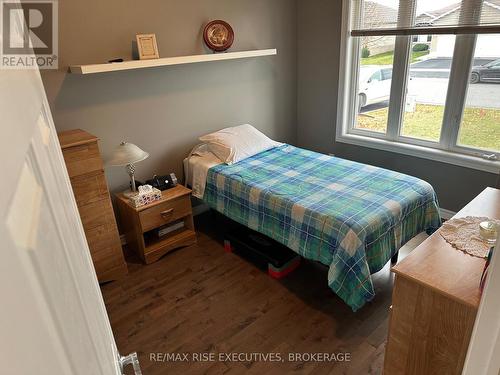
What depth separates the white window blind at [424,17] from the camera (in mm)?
2635

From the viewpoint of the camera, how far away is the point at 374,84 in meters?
3.50

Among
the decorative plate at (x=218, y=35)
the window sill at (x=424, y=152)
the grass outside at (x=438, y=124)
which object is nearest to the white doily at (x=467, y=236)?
the window sill at (x=424, y=152)

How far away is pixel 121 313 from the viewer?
2.28 meters

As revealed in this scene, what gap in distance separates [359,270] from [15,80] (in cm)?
187

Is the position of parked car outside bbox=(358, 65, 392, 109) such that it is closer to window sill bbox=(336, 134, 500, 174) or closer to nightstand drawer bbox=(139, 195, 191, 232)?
window sill bbox=(336, 134, 500, 174)

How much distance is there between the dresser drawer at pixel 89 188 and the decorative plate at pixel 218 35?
1.56 metres

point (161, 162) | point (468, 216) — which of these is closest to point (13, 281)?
point (468, 216)

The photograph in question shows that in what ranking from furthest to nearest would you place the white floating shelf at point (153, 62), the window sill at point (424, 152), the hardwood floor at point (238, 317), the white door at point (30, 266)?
the window sill at point (424, 152)
the white floating shelf at point (153, 62)
the hardwood floor at point (238, 317)
the white door at point (30, 266)

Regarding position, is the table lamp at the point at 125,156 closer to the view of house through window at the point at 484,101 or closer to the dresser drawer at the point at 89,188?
the dresser drawer at the point at 89,188

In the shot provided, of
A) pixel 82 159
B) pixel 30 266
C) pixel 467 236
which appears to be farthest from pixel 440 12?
pixel 30 266

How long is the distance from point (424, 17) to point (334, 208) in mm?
1970

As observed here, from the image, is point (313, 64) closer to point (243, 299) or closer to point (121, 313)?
point (243, 299)

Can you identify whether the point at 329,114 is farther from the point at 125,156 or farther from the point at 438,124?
the point at 125,156

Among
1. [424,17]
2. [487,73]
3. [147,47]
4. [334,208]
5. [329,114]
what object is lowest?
[334,208]
